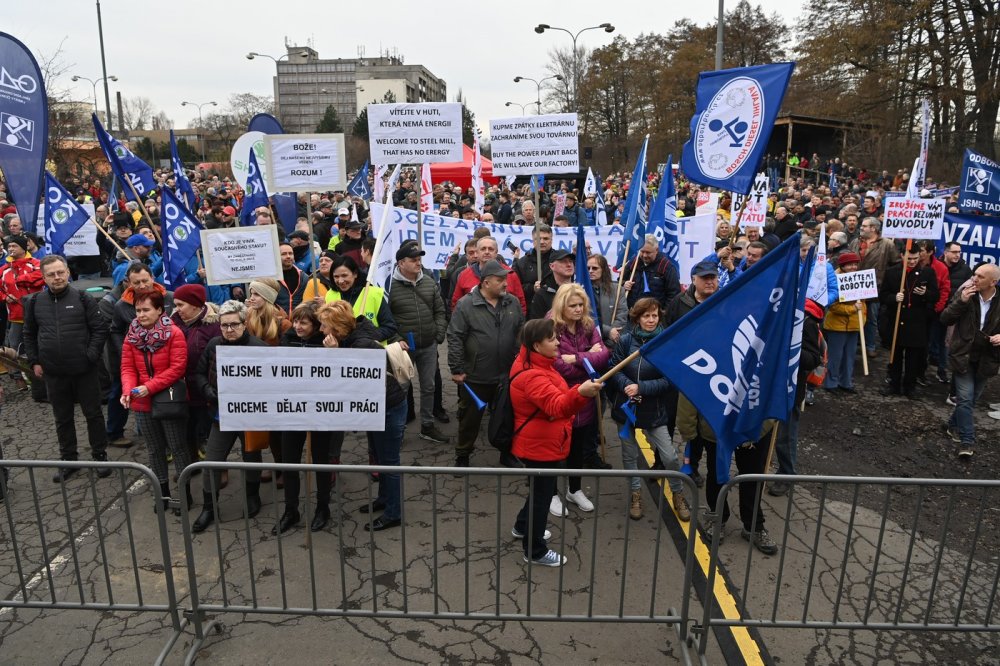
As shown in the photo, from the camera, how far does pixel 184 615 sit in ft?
12.6

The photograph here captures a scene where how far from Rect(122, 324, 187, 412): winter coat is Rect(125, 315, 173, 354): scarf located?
0.03 m

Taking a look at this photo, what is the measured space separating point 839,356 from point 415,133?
566cm

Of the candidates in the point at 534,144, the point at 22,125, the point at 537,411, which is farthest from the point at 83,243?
the point at 537,411

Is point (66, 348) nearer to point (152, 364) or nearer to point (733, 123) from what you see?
point (152, 364)

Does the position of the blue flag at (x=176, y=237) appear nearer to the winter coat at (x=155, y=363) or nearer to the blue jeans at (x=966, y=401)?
the winter coat at (x=155, y=363)

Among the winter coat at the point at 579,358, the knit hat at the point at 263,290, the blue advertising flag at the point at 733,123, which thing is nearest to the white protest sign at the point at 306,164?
the knit hat at the point at 263,290

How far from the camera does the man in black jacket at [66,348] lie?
5.73 m

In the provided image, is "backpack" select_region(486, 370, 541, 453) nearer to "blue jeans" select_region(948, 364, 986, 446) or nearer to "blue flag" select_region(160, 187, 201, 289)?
"blue flag" select_region(160, 187, 201, 289)

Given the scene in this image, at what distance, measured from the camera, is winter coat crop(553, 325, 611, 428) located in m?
4.94

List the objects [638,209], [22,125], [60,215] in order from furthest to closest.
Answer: [60,215] → [638,209] → [22,125]

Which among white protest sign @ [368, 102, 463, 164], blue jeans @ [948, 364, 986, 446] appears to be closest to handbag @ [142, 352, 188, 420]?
white protest sign @ [368, 102, 463, 164]

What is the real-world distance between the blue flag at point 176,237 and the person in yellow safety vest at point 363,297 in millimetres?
2306

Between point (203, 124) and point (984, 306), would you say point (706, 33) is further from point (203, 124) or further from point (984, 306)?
point (203, 124)

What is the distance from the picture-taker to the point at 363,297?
5520 millimetres
